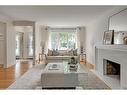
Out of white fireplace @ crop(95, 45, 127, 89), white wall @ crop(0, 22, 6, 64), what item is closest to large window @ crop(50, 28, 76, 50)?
white wall @ crop(0, 22, 6, 64)

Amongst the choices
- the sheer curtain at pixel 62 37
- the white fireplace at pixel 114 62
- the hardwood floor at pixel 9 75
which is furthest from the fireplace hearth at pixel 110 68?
the sheer curtain at pixel 62 37

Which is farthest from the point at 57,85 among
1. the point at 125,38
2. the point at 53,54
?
the point at 53,54

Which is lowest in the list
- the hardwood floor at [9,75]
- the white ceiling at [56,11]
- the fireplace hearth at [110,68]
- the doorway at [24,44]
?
the hardwood floor at [9,75]

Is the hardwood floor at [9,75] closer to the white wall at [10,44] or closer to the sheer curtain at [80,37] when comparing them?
the white wall at [10,44]

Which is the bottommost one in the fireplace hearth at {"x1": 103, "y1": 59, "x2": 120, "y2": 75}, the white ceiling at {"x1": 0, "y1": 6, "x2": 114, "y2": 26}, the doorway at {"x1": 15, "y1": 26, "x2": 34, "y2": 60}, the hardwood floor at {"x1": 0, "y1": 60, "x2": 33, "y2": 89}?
the hardwood floor at {"x1": 0, "y1": 60, "x2": 33, "y2": 89}

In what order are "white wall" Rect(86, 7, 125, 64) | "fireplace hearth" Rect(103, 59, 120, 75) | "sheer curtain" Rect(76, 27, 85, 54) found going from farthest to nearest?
"sheer curtain" Rect(76, 27, 85, 54) → "white wall" Rect(86, 7, 125, 64) → "fireplace hearth" Rect(103, 59, 120, 75)

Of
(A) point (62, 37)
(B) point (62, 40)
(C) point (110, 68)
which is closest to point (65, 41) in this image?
(B) point (62, 40)

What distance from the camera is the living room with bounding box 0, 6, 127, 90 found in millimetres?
4723

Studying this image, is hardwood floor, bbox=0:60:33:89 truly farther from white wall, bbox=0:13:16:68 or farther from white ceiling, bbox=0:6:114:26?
white ceiling, bbox=0:6:114:26

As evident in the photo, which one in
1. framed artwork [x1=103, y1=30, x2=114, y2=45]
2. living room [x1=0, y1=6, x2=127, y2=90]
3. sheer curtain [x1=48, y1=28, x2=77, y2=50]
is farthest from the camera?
sheer curtain [x1=48, y1=28, x2=77, y2=50]

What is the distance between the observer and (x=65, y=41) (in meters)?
12.5

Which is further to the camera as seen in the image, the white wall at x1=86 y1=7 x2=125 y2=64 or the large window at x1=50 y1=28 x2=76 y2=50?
the large window at x1=50 y1=28 x2=76 y2=50

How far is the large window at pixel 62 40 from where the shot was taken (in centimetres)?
1234
